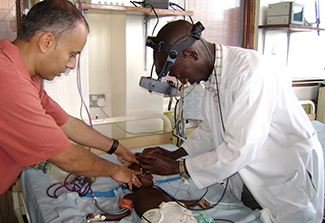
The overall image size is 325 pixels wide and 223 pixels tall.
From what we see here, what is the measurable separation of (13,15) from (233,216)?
7.38 ft

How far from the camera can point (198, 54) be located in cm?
132

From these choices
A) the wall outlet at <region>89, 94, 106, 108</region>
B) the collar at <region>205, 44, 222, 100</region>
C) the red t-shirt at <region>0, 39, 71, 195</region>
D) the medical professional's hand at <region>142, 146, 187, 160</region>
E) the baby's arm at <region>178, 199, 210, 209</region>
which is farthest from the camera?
the wall outlet at <region>89, 94, 106, 108</region>

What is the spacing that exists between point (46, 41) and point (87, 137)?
2.58ft

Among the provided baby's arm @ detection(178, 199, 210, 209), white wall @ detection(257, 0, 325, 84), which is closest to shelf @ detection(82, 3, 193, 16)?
baby's arm @ detection(178, 199, 210, 209)

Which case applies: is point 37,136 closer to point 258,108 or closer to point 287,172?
point 258,108

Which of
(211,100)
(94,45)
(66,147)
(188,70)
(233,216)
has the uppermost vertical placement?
(94,45)

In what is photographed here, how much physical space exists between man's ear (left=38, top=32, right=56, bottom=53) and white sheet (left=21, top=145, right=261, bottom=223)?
32.2 inches

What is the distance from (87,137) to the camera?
5.68ft

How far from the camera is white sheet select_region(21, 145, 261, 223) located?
1.42 metres

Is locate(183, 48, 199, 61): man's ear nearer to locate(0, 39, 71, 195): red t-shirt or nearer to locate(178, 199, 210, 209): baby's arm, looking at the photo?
locate(0, 39, 71, 195): red t-shirt

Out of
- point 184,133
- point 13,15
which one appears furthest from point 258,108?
point 13,15

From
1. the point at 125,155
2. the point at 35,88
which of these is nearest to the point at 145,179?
the point at 125,155

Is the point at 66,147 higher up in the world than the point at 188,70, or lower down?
lower down

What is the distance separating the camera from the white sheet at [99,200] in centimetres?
142
